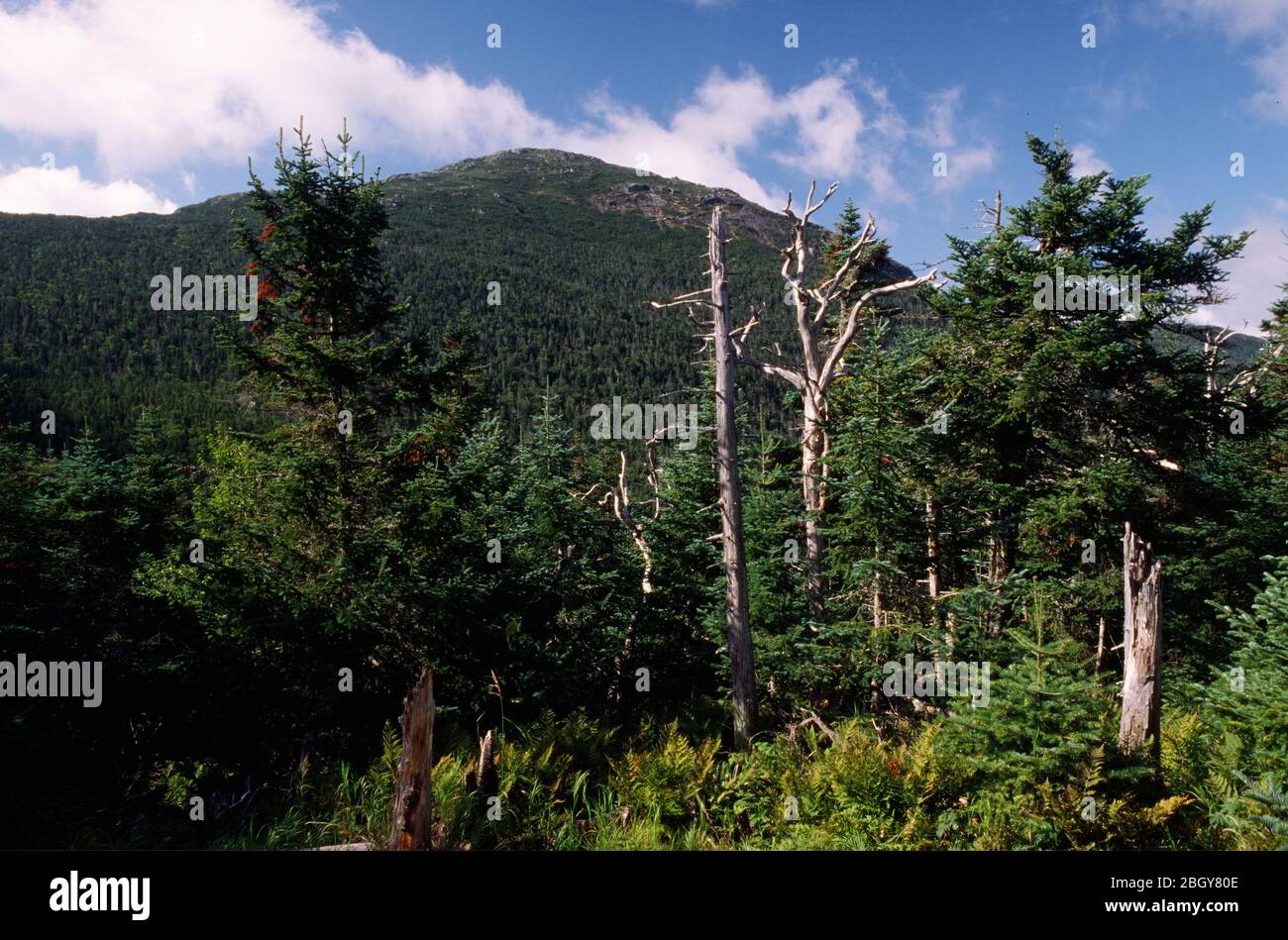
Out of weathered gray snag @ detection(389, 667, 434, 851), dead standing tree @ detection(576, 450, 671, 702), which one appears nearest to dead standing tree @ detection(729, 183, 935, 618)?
dead standing tree @ detection(576, 450, 671, 702)

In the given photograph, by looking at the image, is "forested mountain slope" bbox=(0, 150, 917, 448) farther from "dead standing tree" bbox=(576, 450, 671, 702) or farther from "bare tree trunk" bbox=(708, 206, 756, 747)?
"bare tree trunk" bbox=(708, 206, 756, 747)

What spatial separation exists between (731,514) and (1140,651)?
5480 millimetres

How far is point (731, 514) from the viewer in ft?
33.6

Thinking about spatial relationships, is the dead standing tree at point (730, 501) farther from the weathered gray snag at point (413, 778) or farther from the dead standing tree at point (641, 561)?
the weathered gray snag at point (413, 778)

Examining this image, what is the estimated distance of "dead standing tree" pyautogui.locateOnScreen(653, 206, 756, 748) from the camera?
10.2m

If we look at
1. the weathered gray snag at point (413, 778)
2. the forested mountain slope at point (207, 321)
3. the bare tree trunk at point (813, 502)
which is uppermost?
the forested mountain slope at point (207, 321)

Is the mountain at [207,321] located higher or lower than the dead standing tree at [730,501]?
higher

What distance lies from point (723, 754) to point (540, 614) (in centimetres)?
404

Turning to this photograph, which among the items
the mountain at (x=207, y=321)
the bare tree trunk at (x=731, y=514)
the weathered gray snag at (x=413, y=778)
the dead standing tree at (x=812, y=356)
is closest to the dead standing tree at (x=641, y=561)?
the bare tree trunk at (x=731, y=514)

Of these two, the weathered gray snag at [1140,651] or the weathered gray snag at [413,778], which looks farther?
the weathered gray snag at [1140,651]

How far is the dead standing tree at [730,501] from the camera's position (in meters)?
10.2

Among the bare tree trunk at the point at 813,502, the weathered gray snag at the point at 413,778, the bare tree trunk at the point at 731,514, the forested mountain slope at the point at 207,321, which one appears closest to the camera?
the weathered gray snag at the point at 413,778

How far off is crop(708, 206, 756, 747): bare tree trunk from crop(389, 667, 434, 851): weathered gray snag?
6.11 metres
